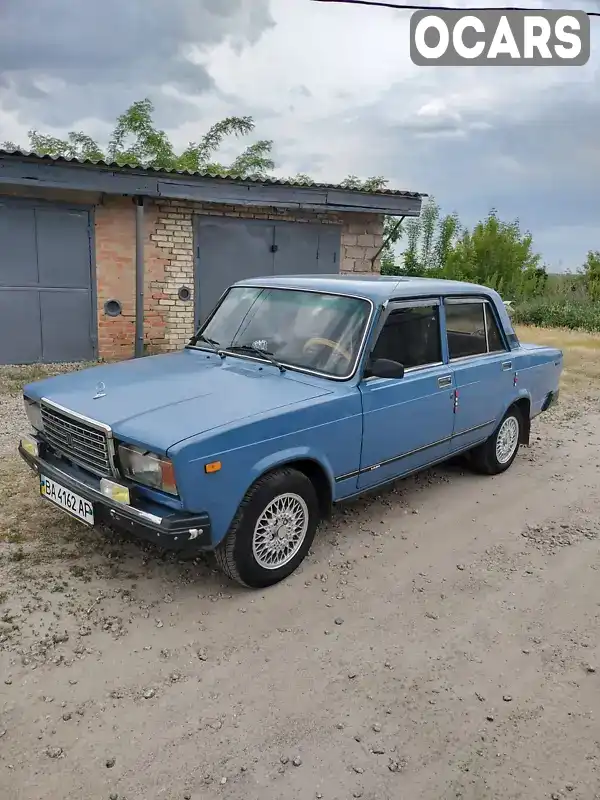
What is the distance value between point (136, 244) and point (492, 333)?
253 inches

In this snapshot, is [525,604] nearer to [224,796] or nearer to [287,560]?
[287,560]

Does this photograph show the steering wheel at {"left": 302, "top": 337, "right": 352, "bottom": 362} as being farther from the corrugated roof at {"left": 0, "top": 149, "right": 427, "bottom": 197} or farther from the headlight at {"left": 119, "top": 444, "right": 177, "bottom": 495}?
the corrugated roof at {"left": 0, "top": 149, "right": 427, "bottom": 197}

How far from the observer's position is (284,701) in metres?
2.75

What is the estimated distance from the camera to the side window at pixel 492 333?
5.43 m

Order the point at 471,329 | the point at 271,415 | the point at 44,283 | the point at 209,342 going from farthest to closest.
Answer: the point at 44,283, the point at 471,329, the point at 209,342, the point at 271,415

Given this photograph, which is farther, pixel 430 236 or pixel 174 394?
pixel 430 236

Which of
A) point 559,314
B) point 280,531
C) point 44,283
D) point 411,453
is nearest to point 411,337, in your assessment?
point 411,453

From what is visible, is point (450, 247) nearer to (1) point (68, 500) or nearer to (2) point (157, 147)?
(2) point (157, 147)

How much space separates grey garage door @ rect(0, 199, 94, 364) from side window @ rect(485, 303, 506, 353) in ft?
21.8

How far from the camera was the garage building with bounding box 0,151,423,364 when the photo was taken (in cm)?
906

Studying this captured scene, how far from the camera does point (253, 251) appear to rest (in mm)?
10836

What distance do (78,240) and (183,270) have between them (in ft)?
5.66

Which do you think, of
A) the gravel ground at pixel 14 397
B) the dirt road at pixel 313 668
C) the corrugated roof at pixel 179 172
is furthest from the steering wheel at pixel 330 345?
the corrugated roof at pixel 179 172

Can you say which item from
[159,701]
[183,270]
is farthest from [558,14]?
[159,701]
